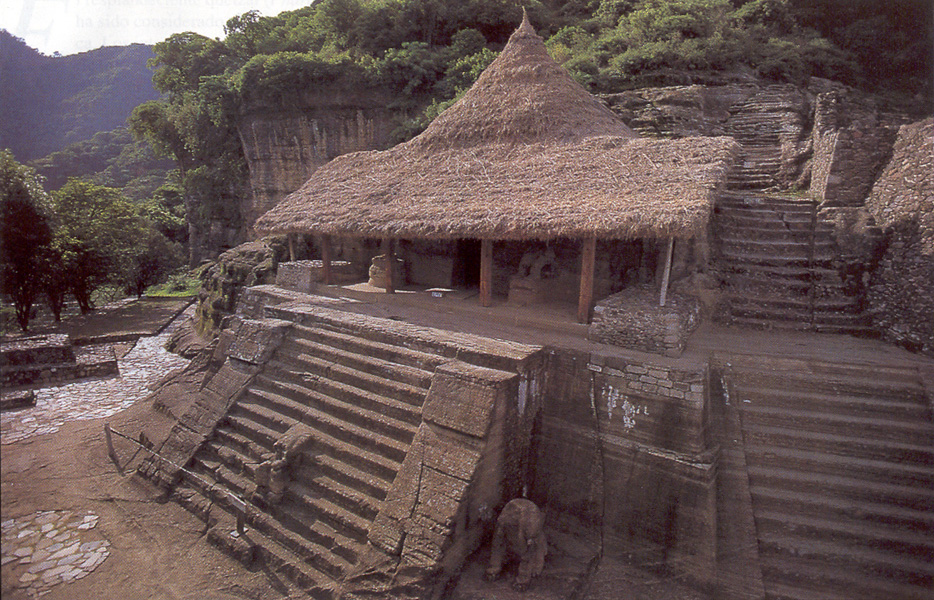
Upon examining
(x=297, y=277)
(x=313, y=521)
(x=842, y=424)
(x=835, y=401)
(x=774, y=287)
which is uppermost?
(x=774, y=287)

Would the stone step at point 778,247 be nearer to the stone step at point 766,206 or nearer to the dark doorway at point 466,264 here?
the stone step at point 766,206

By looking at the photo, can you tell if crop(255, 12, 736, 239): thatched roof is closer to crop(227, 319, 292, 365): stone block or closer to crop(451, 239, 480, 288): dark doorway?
crop(451, 239, 480, 288): dark doorway

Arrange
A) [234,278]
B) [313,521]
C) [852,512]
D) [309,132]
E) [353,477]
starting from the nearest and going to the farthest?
[852,512] < [313,521] < [353,477] < [234,278] < [309,132]

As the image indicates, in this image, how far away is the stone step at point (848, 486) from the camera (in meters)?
5.23

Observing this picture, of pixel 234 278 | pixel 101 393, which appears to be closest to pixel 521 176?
pixel 101 393

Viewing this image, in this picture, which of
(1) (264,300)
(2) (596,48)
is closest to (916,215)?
(1) (264,300)

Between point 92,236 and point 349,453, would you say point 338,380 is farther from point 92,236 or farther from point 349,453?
point 92,236

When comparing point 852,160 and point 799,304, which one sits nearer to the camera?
point 799,304

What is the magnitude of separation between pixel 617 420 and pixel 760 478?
183 centimetres

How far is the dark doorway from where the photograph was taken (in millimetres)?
10680

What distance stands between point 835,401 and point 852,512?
4.50ft

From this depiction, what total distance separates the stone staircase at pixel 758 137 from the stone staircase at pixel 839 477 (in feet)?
22.6

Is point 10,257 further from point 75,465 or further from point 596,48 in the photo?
point 596,48

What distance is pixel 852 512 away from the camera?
5.23m
